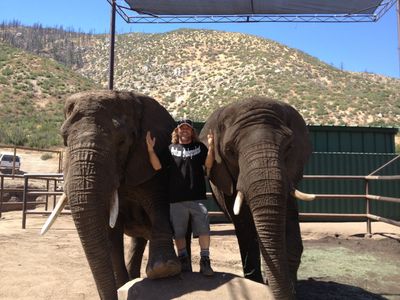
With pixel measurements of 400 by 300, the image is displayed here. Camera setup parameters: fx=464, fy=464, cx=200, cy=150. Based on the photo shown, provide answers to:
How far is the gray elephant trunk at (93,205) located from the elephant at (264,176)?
1180mm

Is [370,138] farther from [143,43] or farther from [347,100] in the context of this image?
[143,43]

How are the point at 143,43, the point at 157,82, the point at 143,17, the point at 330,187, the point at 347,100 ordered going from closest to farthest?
the point at 143,17, the point at 330,187, the point at 347,100, the point at 157,82, the point at 143,43

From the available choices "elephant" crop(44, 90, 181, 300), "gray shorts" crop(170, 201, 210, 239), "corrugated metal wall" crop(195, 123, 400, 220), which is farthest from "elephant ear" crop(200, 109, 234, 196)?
"corrugated metal wall" crop(195, 123, 400, 220)

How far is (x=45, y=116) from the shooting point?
47.8m

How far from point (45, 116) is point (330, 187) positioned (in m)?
38.6

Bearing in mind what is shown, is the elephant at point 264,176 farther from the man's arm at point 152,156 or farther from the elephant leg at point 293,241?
the man's arm at point 152,156

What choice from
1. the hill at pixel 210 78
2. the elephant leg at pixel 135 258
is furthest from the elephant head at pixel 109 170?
the hill at pixel 210 78

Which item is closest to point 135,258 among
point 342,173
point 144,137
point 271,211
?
point 144,137

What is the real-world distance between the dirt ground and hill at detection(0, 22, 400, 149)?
35.8m

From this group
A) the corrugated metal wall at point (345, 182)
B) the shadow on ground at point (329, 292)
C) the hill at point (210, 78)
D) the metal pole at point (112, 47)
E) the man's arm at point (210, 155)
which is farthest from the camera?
the hill at point (210, 78)

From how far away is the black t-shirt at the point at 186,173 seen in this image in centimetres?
459

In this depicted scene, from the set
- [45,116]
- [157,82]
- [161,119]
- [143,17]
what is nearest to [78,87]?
[45,116]

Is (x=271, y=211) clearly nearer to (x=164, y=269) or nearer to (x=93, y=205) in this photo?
(x=164, y=269)

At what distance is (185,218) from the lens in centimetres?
465
